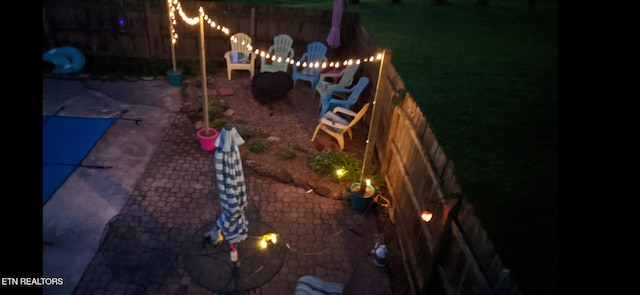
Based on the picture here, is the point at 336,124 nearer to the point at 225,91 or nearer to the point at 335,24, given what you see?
the point at 335,24

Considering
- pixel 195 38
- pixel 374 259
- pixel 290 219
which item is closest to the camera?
pixel 374 259

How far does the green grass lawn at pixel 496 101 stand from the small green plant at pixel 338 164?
153cm

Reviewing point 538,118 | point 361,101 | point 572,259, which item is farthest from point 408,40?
point 572,259

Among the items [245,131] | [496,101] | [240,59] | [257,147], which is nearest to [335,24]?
[240,59]

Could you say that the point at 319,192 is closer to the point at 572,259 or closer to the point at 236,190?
the point at 236,190

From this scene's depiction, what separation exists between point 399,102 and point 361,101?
10.2 feet

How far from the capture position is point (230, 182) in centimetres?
462

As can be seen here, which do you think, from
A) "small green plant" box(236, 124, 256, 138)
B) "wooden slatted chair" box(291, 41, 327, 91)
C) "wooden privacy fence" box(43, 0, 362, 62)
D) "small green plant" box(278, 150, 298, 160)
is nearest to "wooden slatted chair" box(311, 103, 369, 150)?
"small green plant" box(278, 150, 298, 160)

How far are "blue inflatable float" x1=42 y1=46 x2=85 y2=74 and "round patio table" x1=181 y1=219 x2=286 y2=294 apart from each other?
715 centimetres

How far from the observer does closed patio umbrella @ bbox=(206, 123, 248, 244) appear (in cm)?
454

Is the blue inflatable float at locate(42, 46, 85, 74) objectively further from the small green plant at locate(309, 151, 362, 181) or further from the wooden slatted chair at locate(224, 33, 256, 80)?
the small green plant at locate(309, 151, 362, 181)

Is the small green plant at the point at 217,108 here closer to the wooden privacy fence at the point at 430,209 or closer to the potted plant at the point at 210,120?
the potted plant at the point at 210,120

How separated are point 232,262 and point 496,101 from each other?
5.13 m

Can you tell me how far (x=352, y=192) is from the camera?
20.4 feet
